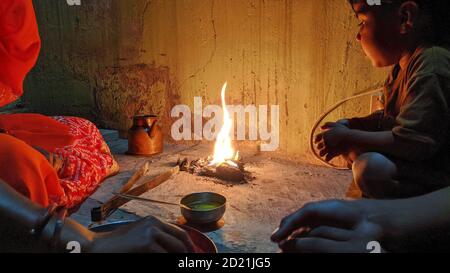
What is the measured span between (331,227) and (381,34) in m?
1.59

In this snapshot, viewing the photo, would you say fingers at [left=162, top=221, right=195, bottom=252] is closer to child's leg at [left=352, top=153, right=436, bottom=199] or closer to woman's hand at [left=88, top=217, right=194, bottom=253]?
woman's hand at [left=88, top=217, right=194, bottom=253]

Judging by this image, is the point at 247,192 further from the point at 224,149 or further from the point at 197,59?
the point at 197,59

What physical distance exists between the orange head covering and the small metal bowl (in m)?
1.76

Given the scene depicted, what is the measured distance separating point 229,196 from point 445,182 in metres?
1.72

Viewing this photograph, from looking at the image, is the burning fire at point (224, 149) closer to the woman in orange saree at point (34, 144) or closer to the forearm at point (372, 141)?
the woman in orange saree at point (34, 144)

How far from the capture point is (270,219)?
283 cm

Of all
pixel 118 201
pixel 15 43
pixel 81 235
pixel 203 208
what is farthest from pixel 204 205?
pixel 15 43

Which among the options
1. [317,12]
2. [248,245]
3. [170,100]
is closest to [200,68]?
[170,100]

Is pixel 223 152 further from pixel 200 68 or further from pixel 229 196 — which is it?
pixel 200 68

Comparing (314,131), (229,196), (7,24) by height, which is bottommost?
(229,196)

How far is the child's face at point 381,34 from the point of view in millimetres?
2317

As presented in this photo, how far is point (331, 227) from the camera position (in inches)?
49.0

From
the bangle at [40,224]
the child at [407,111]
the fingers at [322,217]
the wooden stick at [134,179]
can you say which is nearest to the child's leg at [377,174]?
the child at [407,111]
